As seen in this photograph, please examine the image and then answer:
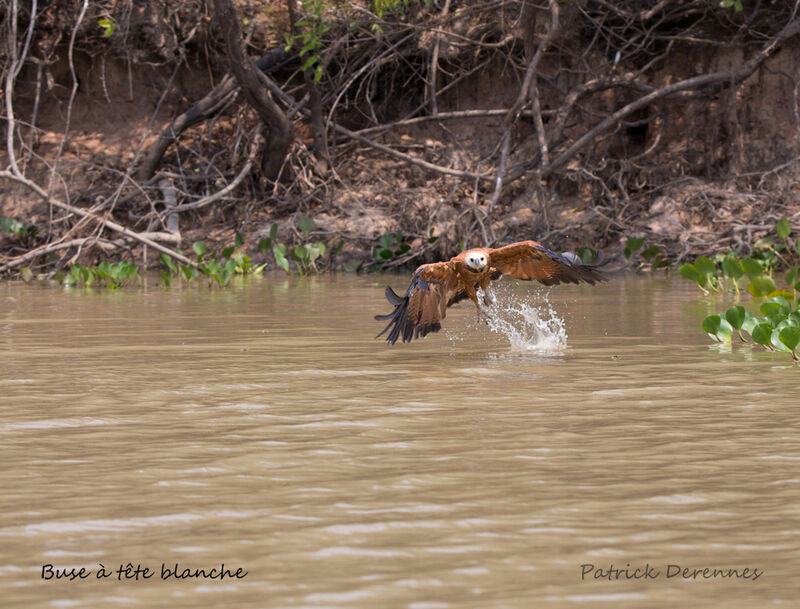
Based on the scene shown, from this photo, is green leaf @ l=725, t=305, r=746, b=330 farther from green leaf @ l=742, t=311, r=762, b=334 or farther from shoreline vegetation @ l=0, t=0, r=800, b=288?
shoreline vegetation @ l=0, t=0, r=800, b=288

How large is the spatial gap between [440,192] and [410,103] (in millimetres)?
1872

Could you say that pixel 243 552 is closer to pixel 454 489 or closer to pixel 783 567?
pixel 454 489

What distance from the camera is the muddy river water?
1.86 meters

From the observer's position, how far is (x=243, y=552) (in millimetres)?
2010

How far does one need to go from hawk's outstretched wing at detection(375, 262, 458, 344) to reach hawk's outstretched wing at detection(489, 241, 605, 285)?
1.03ft

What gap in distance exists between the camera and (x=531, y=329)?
5770 mm

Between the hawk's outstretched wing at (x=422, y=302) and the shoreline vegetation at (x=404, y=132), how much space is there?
213 inches

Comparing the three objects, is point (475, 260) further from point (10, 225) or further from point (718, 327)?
point (10, 225)

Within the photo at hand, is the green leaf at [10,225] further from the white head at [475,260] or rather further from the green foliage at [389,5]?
the white head at [475,260]

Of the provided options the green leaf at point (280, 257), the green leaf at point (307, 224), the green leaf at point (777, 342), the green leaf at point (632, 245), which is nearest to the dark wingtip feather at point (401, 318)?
the green leaf at point (777, 342)

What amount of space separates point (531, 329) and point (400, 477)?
131 inches

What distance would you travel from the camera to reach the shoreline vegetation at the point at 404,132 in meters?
11.8

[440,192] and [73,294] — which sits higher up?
[440,192]

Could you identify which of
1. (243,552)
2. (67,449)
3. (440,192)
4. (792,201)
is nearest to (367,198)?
(440,192)
